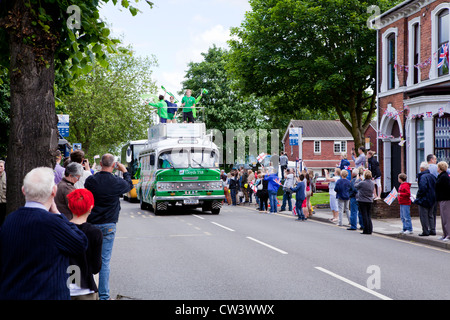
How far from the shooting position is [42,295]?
3.66 metres

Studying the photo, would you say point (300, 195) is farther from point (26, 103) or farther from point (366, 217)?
point (26, 103)

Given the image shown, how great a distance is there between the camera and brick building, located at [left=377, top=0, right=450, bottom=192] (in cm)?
2128

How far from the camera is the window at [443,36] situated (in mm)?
21462

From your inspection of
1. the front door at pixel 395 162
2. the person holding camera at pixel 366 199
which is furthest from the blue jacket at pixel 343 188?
the front door at pixel 395 162

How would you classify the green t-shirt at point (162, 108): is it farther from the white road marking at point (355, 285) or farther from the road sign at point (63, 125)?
the white road marking at point (355, 285)

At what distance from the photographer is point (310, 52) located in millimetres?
32656

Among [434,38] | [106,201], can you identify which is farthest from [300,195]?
[106,201]

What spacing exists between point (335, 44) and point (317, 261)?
25.5 meters

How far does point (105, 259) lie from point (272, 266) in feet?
12.4

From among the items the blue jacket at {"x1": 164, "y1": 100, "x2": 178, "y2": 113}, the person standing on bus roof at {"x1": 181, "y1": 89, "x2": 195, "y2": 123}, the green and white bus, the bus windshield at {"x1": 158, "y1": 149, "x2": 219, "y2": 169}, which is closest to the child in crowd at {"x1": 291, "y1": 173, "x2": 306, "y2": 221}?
the green and white bus

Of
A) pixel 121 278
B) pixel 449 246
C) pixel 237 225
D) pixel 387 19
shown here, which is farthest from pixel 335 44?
pixel 121 278

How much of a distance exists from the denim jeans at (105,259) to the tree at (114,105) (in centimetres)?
4134

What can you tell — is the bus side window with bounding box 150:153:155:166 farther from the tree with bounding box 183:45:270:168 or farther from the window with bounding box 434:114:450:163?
the tree with bounding box 183:45:270:168
